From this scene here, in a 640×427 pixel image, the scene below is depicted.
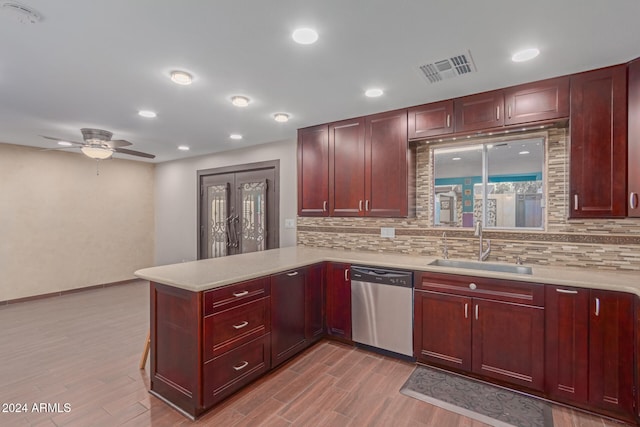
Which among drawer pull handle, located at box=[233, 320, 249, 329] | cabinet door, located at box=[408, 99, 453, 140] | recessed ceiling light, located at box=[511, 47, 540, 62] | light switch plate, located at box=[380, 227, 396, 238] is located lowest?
drawer pull handle, located at box=[233, 320, 249, 329]

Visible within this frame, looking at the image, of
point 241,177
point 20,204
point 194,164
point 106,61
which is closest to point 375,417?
point 106,61

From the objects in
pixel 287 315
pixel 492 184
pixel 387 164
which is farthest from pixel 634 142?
pixel 287 315

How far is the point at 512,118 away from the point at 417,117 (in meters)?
0.82

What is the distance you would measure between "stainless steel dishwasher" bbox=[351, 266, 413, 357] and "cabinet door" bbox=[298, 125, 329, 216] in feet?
3.50

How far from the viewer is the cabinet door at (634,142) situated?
83.5 inches

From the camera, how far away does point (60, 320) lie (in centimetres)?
393

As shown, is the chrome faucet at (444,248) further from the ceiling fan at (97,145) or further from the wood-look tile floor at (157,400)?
the ceiling fan at (97,145)

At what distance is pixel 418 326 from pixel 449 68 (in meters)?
2.13

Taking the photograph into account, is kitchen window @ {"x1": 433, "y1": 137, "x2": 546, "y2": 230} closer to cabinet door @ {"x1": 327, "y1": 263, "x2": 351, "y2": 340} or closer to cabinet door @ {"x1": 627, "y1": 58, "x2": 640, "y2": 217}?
cabinet door @ {"x1": 627, "y1": 58, "x2": 640, "y2": 217}

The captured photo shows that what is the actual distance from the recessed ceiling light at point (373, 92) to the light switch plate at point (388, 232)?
144 cm

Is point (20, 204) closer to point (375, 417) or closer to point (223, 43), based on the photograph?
point (223, 43)

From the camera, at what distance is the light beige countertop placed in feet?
6.63

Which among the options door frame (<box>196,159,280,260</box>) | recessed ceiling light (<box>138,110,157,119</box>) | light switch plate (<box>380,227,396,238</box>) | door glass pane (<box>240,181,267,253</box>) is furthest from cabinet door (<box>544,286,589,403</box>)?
recessed ceiling light (<box>138,110,157,119</box>)

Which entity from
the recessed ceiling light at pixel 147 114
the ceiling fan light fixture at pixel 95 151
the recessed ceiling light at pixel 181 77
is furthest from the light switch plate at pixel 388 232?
the ceiling fan light fixture at pixel 95 151
